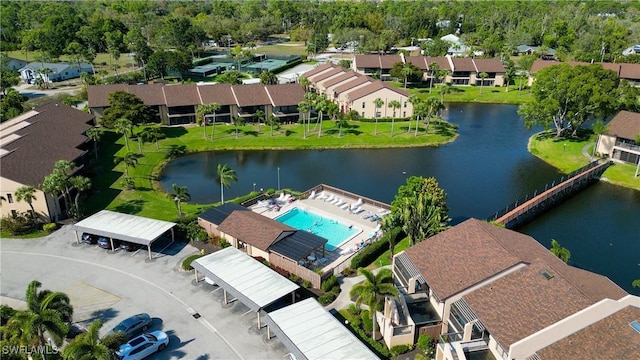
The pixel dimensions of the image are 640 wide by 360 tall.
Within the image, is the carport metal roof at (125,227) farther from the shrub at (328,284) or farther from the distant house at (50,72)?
the distant house at (50,72)

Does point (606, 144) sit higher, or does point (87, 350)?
point (87, 350)

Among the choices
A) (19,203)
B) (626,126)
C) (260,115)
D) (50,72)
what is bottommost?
(19,203)

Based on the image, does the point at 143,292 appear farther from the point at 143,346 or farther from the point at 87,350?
the point at 87,350

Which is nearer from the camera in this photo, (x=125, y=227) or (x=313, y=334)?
(x=313, y=334)

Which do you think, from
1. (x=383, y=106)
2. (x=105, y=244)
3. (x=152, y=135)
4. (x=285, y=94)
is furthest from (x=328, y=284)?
(x=383, y=106)

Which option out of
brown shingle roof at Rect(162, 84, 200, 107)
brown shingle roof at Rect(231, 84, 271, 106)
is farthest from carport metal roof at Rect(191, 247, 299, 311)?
brown shingle roof at Rect(162, 84, 200, 107)

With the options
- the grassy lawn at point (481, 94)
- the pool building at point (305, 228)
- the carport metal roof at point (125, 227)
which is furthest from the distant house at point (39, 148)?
the grassy lawn at point (481, 94)
